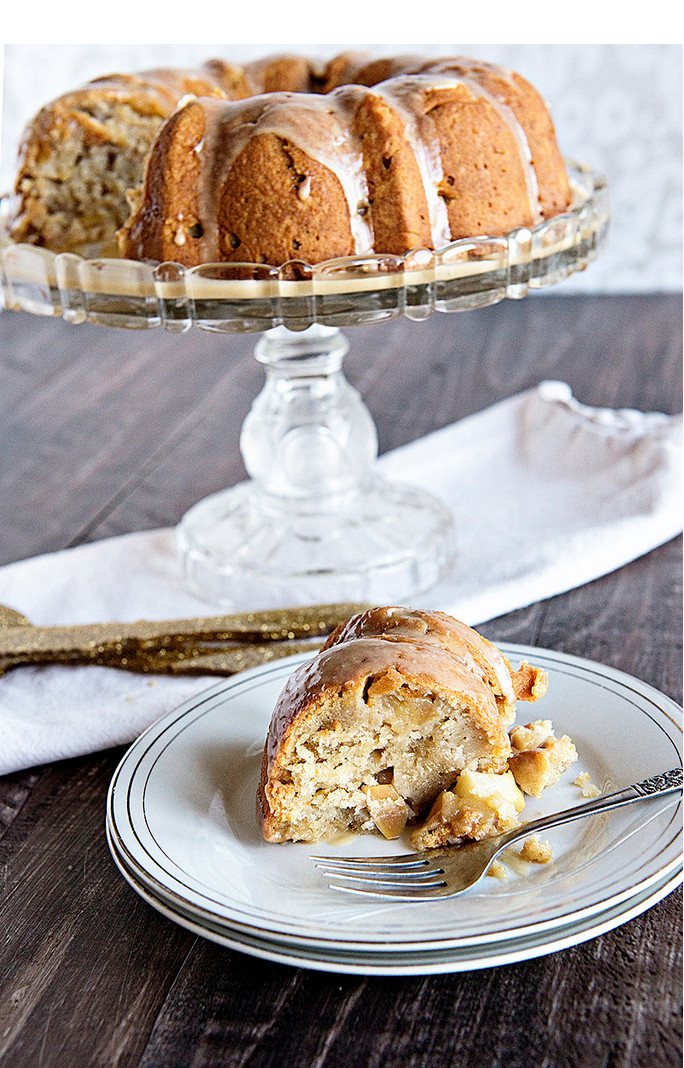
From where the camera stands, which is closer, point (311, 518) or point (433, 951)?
point (433, 951)

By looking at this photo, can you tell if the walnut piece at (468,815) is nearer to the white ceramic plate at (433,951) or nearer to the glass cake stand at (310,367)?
the white ceramic plate at (433,951)

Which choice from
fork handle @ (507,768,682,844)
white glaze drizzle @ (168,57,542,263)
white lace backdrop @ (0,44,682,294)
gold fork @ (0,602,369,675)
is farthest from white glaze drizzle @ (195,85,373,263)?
white lace backdrop @ (0,44,682,294)

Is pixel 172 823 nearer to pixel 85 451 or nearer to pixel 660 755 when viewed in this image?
pixel 660 755

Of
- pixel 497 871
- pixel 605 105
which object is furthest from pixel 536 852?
pixel 605 105

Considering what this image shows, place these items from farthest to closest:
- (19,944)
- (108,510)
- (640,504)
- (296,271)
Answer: (108,510)
(640,504)
(296,271)
(19,944)

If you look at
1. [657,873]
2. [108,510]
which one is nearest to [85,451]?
[108,510]

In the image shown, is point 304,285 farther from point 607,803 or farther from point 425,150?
point 607,803

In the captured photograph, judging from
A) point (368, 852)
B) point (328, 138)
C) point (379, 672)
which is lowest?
point (368, 852)

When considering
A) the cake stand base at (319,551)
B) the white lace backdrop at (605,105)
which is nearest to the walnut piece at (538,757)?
the cake stand base at (319,551)
